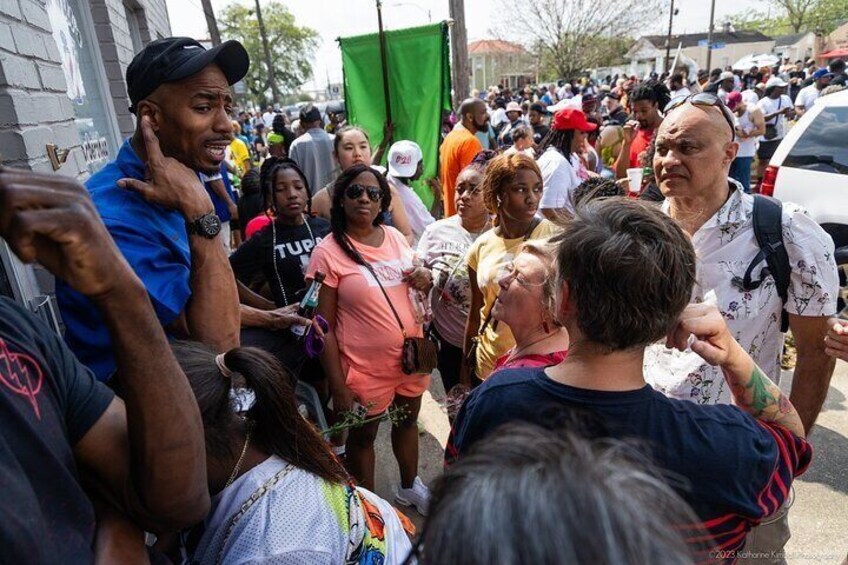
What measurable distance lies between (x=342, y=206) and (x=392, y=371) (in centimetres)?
91

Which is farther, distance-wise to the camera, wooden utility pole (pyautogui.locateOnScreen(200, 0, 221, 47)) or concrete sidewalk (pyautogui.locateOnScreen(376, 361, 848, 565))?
wooden utility pole (pyautogui.locateOnScreen(200, 0, 221, 47))

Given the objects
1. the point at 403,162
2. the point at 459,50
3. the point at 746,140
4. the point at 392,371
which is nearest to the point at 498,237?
the point at 392,371

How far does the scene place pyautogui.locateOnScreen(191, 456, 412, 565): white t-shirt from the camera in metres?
1.15

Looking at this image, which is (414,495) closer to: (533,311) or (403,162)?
(533,311)

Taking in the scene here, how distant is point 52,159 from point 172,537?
1.73 metres

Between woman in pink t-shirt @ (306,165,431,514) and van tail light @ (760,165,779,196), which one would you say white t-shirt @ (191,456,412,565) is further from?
van tail light @ (760,165,779,196)

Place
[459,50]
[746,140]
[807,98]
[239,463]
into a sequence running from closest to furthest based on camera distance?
[239,463] < [746,140] < [459,50] < [807,98]

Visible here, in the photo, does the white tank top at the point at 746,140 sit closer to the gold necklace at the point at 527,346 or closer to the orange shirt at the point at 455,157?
the orange shirt at the point at 455,157

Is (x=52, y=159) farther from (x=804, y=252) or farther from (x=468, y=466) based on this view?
(x=804, y=252)

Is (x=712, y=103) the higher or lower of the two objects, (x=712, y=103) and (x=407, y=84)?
the lower

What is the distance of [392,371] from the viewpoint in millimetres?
2680

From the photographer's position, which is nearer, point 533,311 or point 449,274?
point 533,311

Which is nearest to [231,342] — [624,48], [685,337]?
[685,337]

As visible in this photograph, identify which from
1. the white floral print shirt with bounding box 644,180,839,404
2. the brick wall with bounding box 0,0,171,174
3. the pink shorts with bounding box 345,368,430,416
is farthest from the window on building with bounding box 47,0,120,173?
the white floral print shirt with bounding box 644,180,839,404
